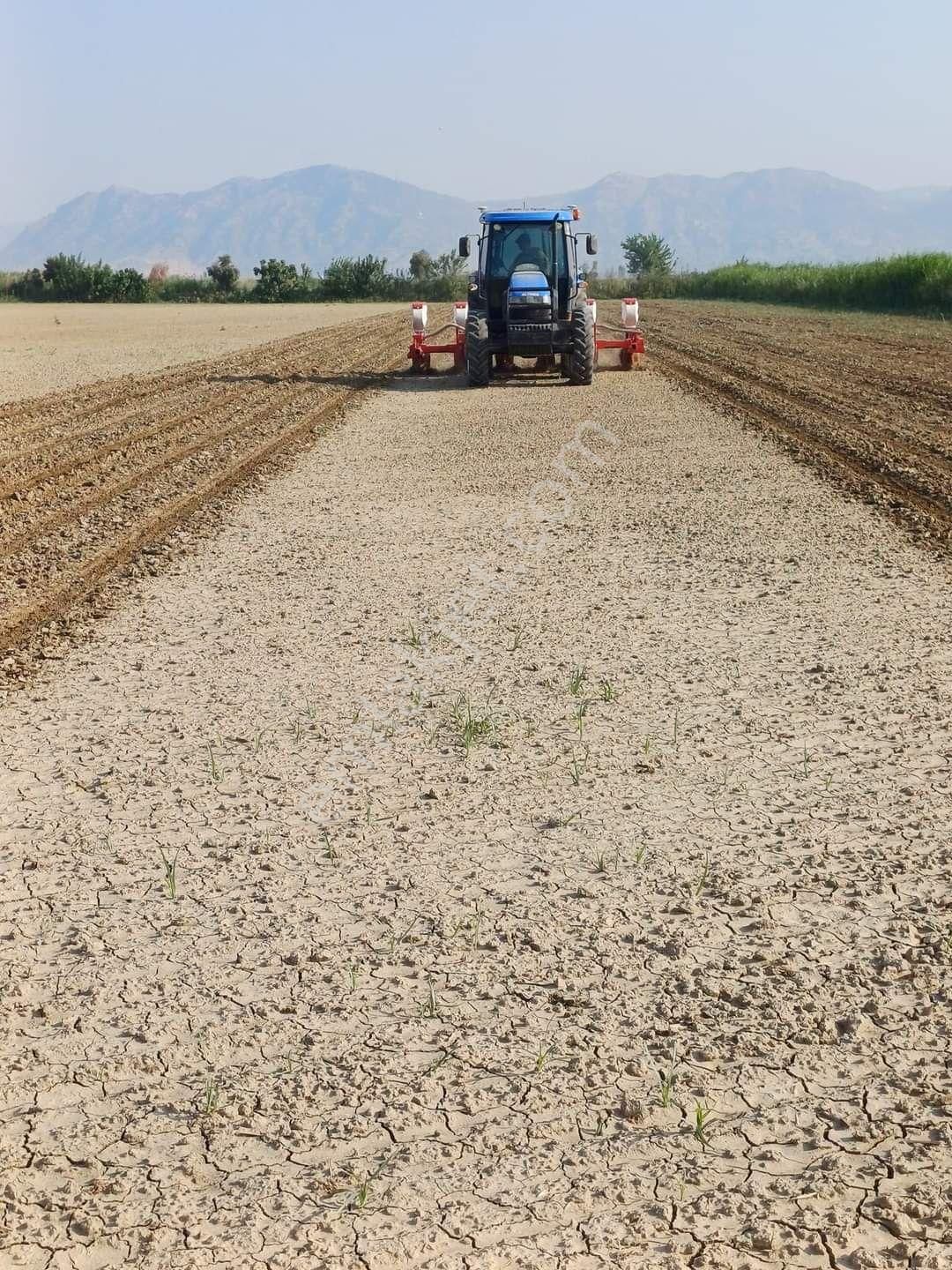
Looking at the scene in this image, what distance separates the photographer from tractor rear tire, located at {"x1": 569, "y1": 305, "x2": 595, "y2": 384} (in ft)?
64.0

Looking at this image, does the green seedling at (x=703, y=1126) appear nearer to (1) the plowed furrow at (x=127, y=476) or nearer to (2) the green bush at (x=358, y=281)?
(1) the plowed furrow at (x=127, y=476)

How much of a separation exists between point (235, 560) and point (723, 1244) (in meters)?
7.54

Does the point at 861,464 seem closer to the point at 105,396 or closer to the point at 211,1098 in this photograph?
the point at 211,1098

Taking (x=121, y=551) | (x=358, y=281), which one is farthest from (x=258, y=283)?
(x=121, y=551)

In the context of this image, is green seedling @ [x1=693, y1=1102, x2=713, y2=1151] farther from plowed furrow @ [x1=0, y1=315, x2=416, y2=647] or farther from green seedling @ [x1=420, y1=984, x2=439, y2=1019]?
plowed furrow @ [x1=0, y1=315, x2=416, y2=647]

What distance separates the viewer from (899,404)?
17156 millimetres

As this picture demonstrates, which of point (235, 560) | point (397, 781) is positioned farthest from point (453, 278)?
point (397, 781)

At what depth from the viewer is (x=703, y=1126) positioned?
3.46m

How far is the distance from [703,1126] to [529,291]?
1703 cm

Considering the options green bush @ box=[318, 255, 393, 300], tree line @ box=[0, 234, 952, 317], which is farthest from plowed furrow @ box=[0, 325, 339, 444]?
green bush @ box=[318, 255, 393, 300]

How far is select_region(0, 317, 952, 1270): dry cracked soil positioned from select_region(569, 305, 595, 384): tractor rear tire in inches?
444

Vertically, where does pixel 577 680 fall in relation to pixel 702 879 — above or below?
above

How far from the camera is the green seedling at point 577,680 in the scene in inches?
270

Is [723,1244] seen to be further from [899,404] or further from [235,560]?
[899,404]
